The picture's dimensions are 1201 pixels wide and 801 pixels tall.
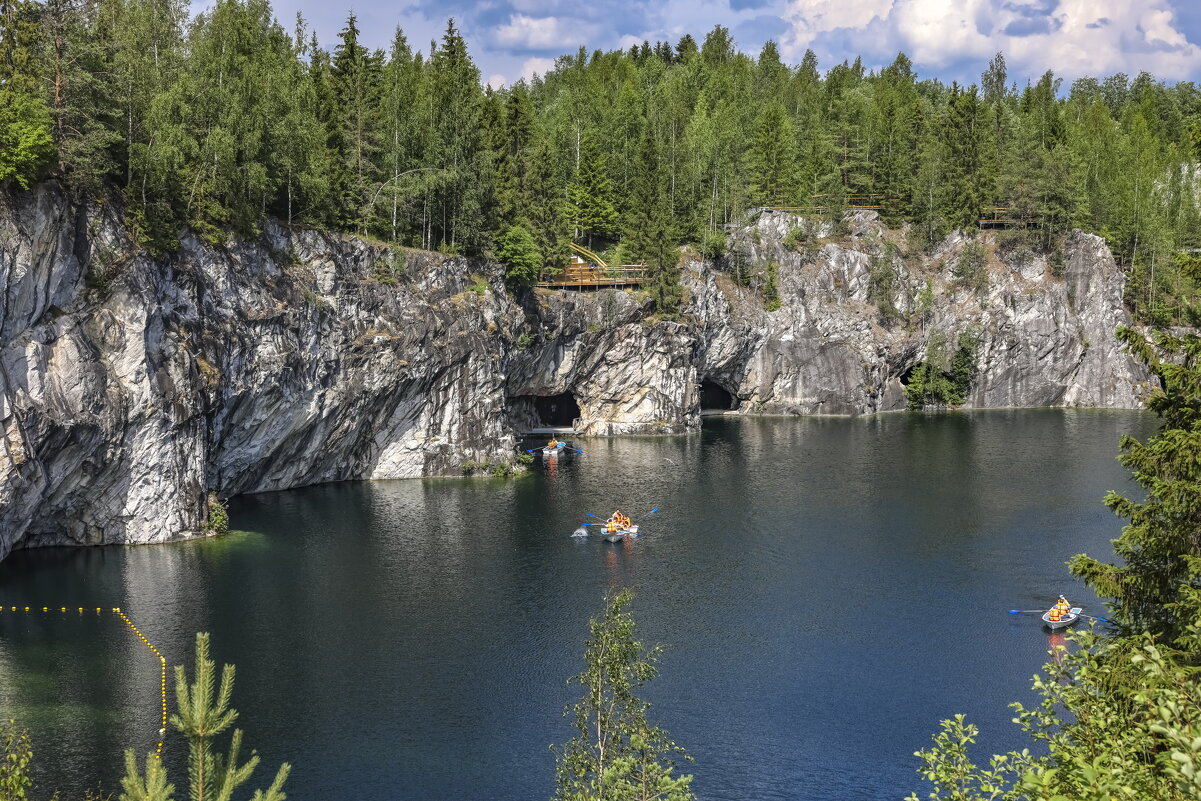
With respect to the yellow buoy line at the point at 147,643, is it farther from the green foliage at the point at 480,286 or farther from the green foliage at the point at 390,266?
the green foliage at the point at 480,286

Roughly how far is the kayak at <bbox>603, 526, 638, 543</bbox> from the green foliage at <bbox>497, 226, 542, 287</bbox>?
33.1m

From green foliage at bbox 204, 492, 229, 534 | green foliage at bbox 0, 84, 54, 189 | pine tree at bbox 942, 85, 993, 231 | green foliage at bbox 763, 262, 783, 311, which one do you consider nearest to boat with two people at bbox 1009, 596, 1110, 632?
green foliage at bbox 204, 492, 229, 534

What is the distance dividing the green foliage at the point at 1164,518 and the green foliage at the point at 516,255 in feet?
233

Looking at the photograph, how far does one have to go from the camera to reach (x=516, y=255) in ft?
298

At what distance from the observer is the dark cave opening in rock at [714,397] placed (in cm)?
12550

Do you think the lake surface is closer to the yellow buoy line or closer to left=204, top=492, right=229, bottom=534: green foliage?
the yellow buoy line

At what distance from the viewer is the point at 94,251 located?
5638 centimetres

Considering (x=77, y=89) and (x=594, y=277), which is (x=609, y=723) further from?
(x=594, y=277)

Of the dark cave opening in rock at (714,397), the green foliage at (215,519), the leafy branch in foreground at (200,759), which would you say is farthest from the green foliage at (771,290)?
the leafy branch in foreground at (200,759)

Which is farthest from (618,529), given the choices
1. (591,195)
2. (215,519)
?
(591,195)

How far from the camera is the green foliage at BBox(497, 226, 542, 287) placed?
90.8 m

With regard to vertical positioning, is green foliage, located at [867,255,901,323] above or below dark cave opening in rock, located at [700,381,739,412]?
above

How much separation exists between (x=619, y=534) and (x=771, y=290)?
5976 centimetres

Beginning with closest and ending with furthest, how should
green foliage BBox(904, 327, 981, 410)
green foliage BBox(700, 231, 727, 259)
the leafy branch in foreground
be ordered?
the leafy branch in foreground → green foliage BBox(700, 231, 727, 259) → green foliage BBox(904, 327, 981, 410)
